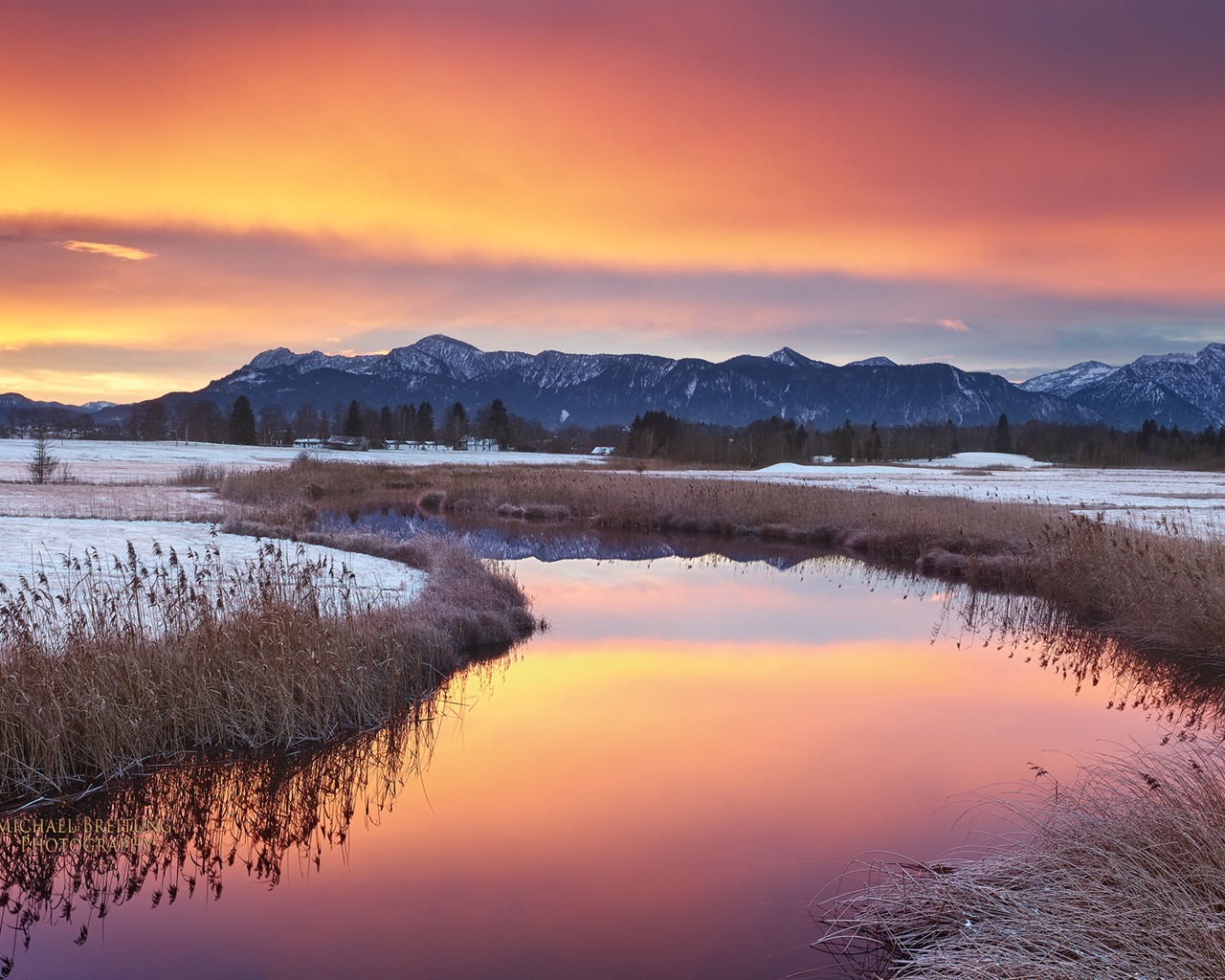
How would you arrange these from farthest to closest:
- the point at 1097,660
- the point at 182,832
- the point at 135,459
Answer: the point at 135,459, the point at 1097,660, the point at 182,832

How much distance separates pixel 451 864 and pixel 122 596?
8267mm

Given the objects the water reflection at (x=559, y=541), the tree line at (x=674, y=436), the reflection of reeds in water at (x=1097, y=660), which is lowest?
the reflection of reeds in water at (x=1097, y=660)

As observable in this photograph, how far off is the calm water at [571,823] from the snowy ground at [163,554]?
3.37 m

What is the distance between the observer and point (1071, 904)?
5.18 metres

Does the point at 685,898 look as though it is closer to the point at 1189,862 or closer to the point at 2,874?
the point at 1189,862

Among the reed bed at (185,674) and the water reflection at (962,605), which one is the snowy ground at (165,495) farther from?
the reed bed at (185,674)

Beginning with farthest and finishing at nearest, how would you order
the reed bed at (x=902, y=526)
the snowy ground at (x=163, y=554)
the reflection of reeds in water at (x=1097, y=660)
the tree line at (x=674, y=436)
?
the tree line at (x=674, y=436), the reed bed at (x=902, y=526), the snowy ground at (x=163, y=554), the reflection of reeds in water at (x=1097, y=660)

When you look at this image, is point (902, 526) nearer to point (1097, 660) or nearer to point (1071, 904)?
point (1097, 660)

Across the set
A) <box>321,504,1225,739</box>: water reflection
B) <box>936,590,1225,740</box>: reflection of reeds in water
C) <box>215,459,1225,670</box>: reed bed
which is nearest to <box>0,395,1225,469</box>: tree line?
<box>215,459,1225,670</box>: reed bed

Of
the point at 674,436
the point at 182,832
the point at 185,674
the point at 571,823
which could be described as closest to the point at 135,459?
the point at 674,436

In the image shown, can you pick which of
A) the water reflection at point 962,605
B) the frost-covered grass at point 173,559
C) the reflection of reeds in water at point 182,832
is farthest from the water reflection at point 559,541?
the reflection of reeds in water at point 182,832

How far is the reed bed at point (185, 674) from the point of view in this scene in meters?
8.16

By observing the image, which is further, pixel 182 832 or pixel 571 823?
pixel 571 823

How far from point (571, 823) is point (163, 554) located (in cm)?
1142
